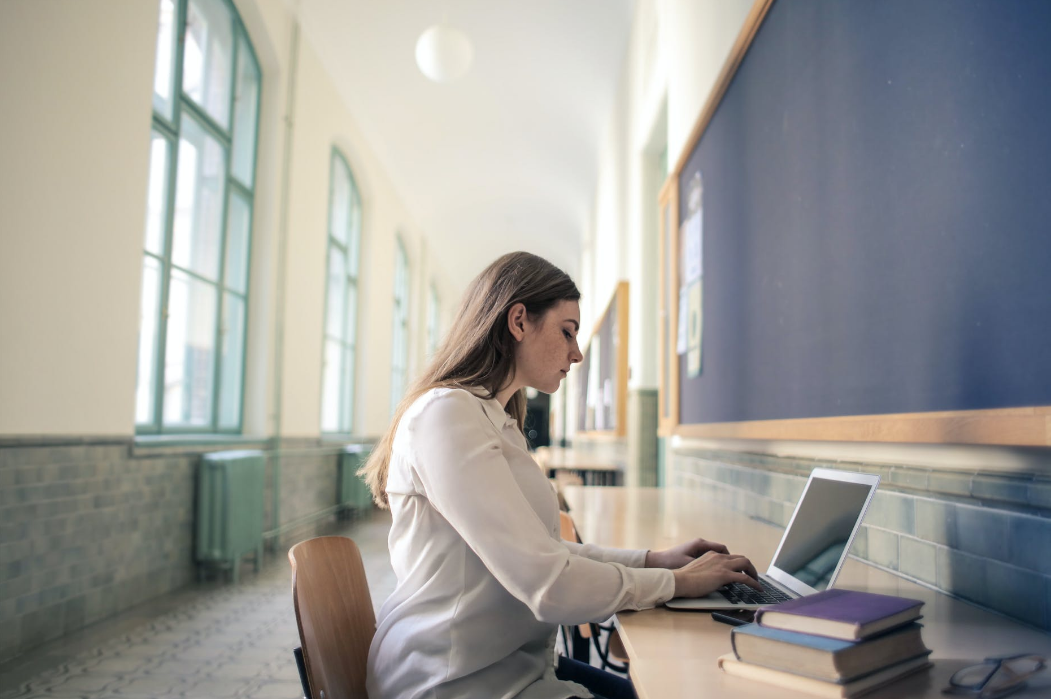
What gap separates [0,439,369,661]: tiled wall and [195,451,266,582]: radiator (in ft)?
0.24

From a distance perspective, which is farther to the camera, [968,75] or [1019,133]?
[968,75]

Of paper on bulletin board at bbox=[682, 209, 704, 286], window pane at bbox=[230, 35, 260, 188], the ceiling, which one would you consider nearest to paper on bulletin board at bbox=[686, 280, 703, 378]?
paper on bulletin board at bbox=[682, 209, 704, 286]

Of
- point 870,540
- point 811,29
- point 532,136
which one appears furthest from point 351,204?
point 870,540

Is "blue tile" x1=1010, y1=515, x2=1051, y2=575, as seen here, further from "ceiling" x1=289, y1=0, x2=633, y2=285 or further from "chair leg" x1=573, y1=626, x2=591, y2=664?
"ceiling" x1=289, y1=0, x2=633, y2=285

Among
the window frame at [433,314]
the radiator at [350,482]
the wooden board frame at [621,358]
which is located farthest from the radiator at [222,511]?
the window frame at [433,314]

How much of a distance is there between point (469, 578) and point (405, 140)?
883 cm

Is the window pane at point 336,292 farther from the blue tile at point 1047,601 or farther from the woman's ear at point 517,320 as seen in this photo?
the blue tile at point 1047,601

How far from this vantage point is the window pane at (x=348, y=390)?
9008mm

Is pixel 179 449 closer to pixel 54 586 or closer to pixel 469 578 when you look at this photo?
pixel 54 586

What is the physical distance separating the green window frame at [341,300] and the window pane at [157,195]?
11.0 ft

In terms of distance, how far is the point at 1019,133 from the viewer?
1084 mm

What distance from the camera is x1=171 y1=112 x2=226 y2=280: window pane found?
4.89m

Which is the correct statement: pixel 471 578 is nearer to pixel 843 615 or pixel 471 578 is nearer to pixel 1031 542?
pixel 843 615

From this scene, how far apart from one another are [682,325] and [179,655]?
2.70 meters
